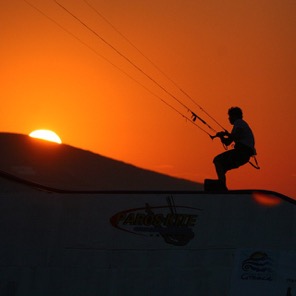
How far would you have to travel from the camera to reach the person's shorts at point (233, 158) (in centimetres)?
1302

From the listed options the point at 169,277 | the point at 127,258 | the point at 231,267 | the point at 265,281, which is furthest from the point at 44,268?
the point at 265,281

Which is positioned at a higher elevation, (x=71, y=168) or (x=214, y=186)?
(x=71, y=168)

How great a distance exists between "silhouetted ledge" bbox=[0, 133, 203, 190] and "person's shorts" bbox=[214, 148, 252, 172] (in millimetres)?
67909

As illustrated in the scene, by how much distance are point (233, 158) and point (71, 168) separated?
119 metres

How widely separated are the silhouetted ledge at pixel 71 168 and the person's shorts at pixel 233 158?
67.9 meters

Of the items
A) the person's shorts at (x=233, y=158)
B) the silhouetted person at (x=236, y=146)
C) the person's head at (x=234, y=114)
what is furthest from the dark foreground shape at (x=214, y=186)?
the person's head at (x=234, y=114)

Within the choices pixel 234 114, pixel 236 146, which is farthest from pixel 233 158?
pixel 234 114

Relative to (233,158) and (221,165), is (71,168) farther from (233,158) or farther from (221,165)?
(233,158)

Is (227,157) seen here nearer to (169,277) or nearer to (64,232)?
(169,277)

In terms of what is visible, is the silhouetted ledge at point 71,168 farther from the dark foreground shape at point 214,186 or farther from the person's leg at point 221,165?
the person's leg at point 221,165

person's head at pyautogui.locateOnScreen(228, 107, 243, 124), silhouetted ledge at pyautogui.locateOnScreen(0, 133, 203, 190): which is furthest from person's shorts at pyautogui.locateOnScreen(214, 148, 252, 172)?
silhouetted ledge at pyautogui.locateOnScreen(0, 133, 203, 190)

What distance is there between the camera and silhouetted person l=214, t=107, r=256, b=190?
12.9m

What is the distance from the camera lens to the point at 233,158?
13047 millimetres

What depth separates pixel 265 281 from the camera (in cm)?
1290
